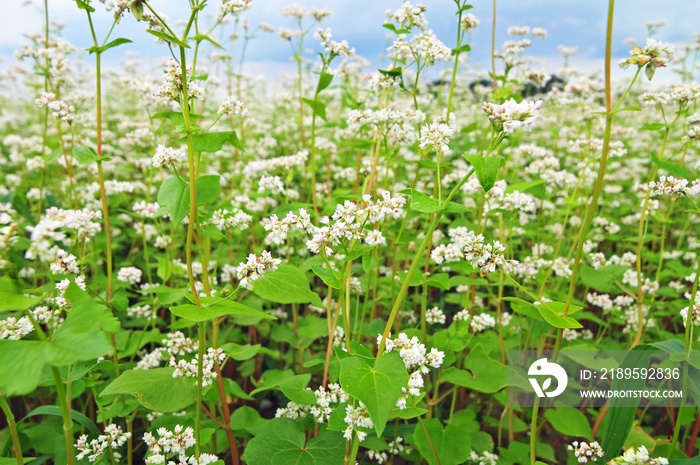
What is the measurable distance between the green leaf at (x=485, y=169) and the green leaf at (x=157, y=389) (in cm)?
189

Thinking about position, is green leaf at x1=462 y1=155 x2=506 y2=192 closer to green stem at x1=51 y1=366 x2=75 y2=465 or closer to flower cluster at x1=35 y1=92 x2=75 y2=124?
green stem at x1=51 y1=366 x2=75 y2=465

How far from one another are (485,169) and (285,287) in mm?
1238

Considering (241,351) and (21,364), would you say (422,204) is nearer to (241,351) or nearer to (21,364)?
(21,364)

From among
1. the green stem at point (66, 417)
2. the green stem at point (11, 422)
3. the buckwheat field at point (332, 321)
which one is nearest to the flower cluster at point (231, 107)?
the buckwheat field at point (332, 321)

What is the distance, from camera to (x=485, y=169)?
5.23 ft

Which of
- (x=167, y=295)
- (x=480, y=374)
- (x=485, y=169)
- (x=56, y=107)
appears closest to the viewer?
(x=485, y=169)

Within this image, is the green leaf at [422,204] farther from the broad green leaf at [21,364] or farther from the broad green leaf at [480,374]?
the broad green leaf at [21,364]

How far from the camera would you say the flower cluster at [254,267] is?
6.41 feet

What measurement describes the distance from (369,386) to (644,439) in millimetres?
2310

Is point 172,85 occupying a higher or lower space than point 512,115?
higher

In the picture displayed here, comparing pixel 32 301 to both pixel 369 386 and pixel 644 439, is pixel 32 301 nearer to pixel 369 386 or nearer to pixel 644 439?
pixel 369 386

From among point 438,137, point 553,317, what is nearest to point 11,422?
point 438,137

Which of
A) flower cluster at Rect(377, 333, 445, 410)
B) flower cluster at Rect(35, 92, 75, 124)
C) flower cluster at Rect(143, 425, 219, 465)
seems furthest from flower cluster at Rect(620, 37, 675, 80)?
flower cluster at Rect(35, 92, 75, 124)

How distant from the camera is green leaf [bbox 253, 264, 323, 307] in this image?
85.0 inches
